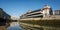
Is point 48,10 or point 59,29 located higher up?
point 48,10

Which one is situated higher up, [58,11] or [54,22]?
[58,11]

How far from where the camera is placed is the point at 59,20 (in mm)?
21094

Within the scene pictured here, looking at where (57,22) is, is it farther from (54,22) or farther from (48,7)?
(48,7)

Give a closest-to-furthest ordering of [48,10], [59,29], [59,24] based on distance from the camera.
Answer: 1. [59,29]
2. [59,24]
3. [48,10]

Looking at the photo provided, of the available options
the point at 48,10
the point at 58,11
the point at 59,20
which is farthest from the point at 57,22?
the point at 48,10

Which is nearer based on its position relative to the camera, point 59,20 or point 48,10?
point 59,20

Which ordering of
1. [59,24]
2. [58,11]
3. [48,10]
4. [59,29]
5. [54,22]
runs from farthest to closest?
[48,10]
[58,11]
[54,22]
[59,24]
[59,29]

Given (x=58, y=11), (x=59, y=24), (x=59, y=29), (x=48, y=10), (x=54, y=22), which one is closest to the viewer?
(x=59, y=29)

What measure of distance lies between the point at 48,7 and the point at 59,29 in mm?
31912

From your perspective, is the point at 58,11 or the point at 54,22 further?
the point at 58,11

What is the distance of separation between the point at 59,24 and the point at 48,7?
96.7 ft

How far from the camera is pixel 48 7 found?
161 ft

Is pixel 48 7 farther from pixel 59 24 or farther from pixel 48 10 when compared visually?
pixel 59 24

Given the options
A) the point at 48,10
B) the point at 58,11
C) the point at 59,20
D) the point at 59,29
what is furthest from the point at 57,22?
the point at 48,10
